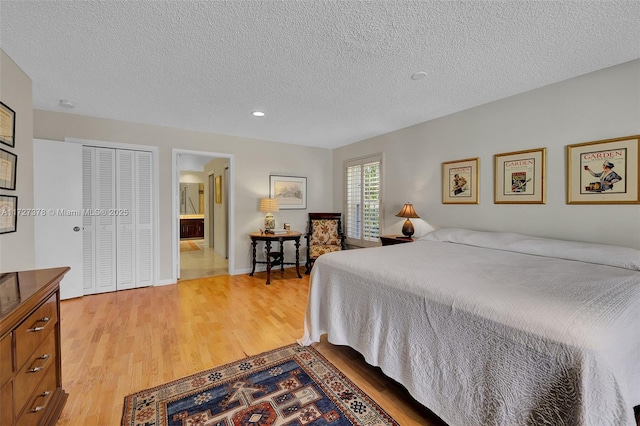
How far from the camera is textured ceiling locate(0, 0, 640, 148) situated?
162 centimetres

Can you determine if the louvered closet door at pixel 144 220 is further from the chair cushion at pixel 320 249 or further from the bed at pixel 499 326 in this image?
the bed at pixel 499 326

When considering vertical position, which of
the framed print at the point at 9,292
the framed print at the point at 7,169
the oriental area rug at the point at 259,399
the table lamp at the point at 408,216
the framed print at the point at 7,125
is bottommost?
the oriental area rug at the point at 259,399

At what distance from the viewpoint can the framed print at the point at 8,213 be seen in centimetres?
192

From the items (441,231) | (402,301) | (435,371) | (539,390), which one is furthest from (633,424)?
(441,231)

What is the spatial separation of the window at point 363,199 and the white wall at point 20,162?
161 inches

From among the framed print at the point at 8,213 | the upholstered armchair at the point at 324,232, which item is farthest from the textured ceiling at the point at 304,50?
the upholstered armchair at the point at 324,232

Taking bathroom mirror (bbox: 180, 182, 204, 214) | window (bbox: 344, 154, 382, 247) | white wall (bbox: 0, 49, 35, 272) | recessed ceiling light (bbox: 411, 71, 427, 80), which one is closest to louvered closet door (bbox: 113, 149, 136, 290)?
white wall (bbox: 0, 49, 35, 272)

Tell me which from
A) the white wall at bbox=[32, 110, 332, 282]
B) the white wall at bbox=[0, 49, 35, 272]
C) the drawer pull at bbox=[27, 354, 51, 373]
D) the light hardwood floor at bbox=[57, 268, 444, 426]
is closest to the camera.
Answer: the drawer pull at bbox=[27, 354, 51, 373]

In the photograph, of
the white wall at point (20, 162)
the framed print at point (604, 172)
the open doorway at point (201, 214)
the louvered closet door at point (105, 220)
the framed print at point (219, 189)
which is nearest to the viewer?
the white wall at point (20, 162)

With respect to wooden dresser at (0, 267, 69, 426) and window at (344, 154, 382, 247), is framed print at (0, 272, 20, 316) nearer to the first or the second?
wooden dresser at (0, 267, 69, 426)

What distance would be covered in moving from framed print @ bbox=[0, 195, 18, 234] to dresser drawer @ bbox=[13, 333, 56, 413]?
1070mm

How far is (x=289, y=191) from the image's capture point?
5.10 meters

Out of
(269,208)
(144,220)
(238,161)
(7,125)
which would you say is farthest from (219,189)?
(7,125)

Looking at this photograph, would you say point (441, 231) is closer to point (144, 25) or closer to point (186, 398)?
point (186, 398)
